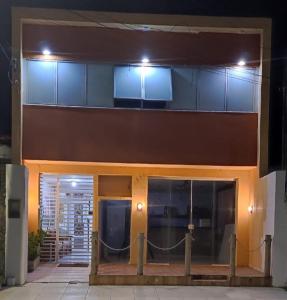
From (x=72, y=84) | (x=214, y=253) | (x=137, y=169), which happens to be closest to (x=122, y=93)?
(x=72, y=84)

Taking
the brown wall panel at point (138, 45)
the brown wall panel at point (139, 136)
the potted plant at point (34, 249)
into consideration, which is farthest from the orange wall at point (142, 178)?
the brown wall panel at point (138, 45)

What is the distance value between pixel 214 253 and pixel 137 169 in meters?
4.14

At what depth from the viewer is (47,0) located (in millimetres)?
15211

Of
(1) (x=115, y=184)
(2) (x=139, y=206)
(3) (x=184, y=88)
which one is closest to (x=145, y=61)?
(3) (x=184, y=88)

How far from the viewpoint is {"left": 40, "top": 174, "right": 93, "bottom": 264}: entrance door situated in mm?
17219

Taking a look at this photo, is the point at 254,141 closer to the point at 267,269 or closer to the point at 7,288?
the point at 267,269

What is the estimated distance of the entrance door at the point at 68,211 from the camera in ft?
56.5

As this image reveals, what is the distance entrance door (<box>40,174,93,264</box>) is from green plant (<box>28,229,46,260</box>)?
1.99ft

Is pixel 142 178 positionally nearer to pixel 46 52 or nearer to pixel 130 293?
pixel 46 52

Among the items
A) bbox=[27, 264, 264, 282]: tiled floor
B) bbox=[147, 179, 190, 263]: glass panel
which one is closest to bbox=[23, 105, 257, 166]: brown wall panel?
bbox=[147, 179, 190, 263]: glass panel

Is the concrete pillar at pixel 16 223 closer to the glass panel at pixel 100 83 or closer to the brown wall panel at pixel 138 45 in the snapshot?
the glass panel at pixel 100 83

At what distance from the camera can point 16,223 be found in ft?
43.2

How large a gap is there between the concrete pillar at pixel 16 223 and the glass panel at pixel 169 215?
529 cm

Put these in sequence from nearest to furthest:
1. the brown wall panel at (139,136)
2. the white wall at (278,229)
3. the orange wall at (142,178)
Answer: the white wall at (278,229) < the brown wall panel at (139,136) < the orange wall at (142,178)
